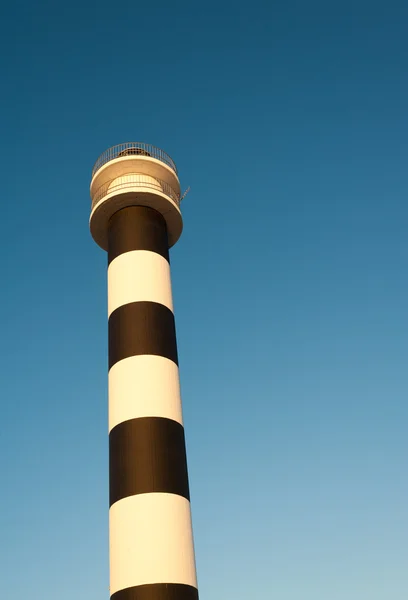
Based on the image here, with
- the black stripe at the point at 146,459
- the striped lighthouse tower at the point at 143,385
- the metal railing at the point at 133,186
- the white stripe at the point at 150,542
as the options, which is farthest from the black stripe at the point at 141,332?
the metal railing at the point at 133,186

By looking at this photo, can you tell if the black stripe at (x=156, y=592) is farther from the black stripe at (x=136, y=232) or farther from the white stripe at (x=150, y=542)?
the black stripe at (x=136, y=232)

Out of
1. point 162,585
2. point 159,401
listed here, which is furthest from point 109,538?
point 159,401

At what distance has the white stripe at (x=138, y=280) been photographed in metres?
15.8

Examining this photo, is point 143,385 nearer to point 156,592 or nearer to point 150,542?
point 150,542

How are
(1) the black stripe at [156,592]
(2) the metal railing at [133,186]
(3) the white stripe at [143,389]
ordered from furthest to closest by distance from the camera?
(2) the metal railing at [133,186] < (3) the white stripe at [143,389] < (1) the black stripe at [156,592]

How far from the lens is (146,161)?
57.9ft

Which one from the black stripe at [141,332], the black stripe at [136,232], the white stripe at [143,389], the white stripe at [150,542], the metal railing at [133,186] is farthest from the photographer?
the metal railing at [133,186]

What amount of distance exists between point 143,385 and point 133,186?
591 cm

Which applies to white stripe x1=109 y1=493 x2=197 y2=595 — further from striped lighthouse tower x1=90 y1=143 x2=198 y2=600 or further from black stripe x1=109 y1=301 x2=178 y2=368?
black stripe x1=109 y1=301 x2=178 y2=368

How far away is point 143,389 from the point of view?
14289mm

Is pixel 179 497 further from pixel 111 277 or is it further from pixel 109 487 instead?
pixel 111 277

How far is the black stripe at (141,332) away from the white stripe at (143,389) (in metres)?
0.22

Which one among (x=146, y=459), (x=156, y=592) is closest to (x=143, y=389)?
(x=146, y=459)

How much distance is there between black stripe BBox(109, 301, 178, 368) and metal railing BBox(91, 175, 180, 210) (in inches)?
145
